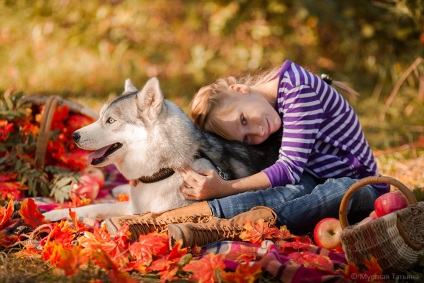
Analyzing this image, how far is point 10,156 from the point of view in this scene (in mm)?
4031

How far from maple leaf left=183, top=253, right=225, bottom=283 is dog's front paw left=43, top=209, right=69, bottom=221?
1.24m

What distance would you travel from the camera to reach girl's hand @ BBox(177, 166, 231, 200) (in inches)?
127

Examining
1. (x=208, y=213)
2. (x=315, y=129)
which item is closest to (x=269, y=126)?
(x=315, y=129)

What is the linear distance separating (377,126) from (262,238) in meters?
3.59

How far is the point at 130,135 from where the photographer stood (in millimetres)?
3326

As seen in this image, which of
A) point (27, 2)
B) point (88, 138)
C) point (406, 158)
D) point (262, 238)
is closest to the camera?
point (262, 238)

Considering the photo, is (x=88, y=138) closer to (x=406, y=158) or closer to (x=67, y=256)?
(x=67, y=256)

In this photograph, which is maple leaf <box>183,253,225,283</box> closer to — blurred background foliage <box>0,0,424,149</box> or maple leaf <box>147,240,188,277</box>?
maple leaf <box>147,240,188,277</box>

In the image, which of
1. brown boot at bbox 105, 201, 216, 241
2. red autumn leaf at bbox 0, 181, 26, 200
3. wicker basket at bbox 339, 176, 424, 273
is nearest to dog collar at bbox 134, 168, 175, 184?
brown boot at bbox 105, 201, 216, 241

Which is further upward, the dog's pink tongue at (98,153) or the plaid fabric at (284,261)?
the dog's pink tongue at (98,153)

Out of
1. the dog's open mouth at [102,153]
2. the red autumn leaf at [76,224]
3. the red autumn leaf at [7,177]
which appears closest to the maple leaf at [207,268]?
the red autumn leaf at [76,224]

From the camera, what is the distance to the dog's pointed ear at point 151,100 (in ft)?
10.7

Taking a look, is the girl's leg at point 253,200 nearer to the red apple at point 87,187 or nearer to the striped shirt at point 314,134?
the striped shirt at point 314,134

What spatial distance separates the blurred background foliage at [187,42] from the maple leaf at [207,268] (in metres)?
4.95
